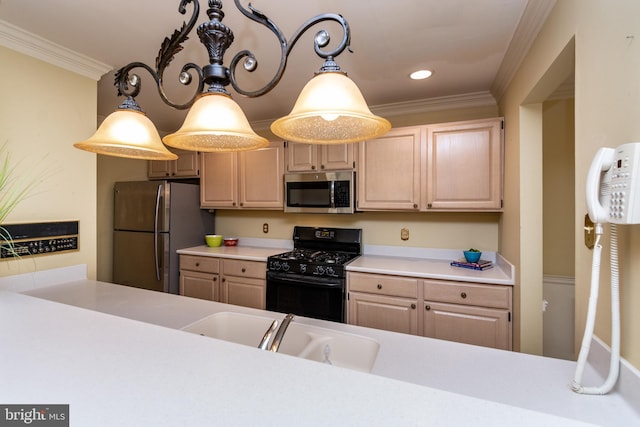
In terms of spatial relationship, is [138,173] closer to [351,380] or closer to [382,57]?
[382,57]

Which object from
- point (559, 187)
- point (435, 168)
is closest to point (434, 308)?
point (435, 168)

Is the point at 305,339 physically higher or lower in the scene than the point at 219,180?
lower

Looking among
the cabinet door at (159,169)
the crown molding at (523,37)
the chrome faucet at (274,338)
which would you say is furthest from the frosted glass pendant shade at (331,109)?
the cabinet door at (159,169)

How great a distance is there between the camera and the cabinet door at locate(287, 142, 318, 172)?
114 inches

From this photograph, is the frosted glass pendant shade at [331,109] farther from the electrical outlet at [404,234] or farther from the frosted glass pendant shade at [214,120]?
the electrical outlet at [404,234]

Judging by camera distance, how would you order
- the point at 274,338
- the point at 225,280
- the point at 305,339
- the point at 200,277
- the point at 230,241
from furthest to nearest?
the point at 230,241, the point at 200,277, the point at 225,280, the point at 305,339, the point at 274,338

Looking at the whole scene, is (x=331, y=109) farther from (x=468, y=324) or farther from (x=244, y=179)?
(x=244, y=179)

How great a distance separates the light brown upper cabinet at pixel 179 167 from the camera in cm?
346

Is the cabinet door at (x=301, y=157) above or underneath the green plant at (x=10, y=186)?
above

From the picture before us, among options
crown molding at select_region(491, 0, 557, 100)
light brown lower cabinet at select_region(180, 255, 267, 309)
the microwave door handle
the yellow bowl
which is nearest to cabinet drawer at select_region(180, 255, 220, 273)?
light brown lower cabinet at select_region(180, 255, 267, 309)

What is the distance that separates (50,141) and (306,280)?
1.98 metres

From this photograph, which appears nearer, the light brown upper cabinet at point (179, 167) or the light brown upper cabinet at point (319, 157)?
the light brown upper cabinet at point (319, 157)

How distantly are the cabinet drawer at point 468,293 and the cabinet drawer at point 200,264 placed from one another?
2006 mm

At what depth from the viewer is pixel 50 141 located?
1.83m
